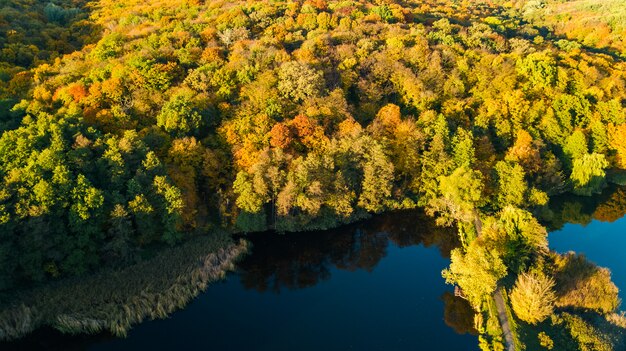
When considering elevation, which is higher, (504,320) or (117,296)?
(504,320)

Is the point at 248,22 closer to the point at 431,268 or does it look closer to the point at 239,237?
the point at 239,237

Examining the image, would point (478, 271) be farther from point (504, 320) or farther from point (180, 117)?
point (180, 117)

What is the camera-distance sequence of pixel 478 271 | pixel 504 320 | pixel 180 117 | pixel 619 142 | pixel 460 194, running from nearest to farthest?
pixel 504 320
pixel 478 271
pixel 460 194
pixel 180 117
pixel 619 142

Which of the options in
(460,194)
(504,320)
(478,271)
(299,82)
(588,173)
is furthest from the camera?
(588,173)

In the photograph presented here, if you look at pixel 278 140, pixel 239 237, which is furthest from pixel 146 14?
pixel 239 237

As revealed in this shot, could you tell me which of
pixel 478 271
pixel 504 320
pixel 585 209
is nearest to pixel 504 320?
pixel 504 320

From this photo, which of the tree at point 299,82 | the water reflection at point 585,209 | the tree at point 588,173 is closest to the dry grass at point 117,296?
the tree at point 299,82

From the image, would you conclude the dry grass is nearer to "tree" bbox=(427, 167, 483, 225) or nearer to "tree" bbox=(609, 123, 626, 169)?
"tree" bbox=(427, 167, 483, 225)
